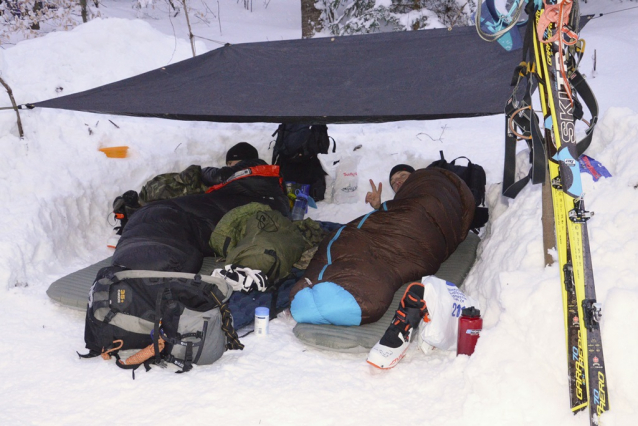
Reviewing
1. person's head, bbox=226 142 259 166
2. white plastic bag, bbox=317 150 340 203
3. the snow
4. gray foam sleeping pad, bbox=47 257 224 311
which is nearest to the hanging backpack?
the snow

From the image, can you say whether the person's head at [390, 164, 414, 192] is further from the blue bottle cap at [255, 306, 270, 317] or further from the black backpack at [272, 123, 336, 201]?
the blue bottle cap at [255, 306, 270, 317]

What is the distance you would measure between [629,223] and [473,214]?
1481mm

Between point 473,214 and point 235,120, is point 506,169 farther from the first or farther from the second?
point 235,120

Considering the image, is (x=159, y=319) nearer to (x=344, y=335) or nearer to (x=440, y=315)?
(x=344, y=335)

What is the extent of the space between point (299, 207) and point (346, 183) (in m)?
0.52

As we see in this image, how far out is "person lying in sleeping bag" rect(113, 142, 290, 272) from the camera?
10.8 feet

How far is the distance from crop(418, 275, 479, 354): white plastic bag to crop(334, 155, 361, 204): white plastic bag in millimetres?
2498

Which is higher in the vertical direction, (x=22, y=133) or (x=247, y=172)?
(x=22, y=133)

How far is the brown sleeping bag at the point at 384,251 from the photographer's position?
2.85 metres

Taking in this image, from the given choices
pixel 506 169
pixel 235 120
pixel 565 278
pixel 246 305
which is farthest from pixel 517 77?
pixel 235 120

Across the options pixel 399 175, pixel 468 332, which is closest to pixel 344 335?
pixel 468 332

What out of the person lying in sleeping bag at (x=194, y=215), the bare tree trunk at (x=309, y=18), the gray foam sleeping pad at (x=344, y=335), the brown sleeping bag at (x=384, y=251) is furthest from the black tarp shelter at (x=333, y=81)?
the bare tree trunk at (x=309, y=18)

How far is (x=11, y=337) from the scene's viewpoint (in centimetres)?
286

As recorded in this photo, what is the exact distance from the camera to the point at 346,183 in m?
5.18
